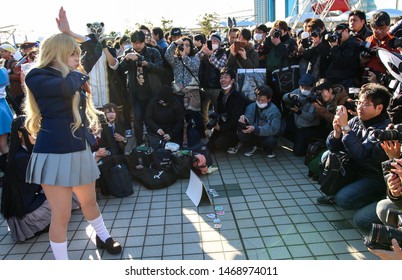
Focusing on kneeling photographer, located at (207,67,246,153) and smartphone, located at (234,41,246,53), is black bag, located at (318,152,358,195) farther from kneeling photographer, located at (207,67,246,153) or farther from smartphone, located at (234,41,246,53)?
smartphone, located at (234,41,246,53)

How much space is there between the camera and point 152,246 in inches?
111

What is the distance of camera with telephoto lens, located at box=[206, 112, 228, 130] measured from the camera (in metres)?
5.04

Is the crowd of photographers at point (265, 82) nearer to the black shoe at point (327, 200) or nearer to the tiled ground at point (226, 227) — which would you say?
the black shoe at point (327, 200)

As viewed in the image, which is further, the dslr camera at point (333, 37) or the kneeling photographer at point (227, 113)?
the kneeling photographer at point (227, 113)

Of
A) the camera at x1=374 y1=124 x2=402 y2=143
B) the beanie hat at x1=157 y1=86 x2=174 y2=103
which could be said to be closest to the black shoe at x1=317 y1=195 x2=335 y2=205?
the camera at x1=374 y1=124 x2=402 y2=143

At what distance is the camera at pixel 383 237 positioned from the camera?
6.58 feet

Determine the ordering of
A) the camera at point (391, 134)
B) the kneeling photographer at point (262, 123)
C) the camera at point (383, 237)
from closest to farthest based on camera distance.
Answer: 1. the camera at point (383, 237)
2. the camera at point (391, 134)
3. the kneeling photographer at point (262, 123)

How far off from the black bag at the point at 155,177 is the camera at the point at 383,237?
2385 mm

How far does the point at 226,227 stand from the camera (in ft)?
9.98

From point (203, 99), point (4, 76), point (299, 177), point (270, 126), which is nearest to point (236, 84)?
point (203, 99)

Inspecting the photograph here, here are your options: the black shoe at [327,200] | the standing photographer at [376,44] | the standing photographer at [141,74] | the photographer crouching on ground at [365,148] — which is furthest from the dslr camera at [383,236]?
the standing photographer at [141,74]

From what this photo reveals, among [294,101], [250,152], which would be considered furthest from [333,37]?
[250,152]

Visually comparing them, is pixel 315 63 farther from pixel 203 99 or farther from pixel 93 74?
pixel 93 74

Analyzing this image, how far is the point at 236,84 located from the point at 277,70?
28.1 inches
